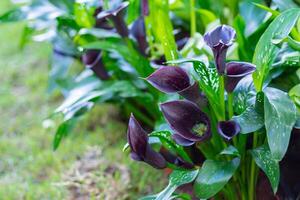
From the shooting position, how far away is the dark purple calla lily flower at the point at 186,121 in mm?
1097

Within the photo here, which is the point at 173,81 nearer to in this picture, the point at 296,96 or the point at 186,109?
the point at 186,109

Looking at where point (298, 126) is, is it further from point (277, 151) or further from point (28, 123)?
point (28, 123)

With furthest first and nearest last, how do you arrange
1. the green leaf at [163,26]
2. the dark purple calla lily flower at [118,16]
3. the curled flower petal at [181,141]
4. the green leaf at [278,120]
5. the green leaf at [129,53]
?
the green leaf at [129,53] < the dark purple calla lily flower at [118,16] < the green leaf at [163,26] < the curled flower petal at [181,141] < the green leaf at [278,120]

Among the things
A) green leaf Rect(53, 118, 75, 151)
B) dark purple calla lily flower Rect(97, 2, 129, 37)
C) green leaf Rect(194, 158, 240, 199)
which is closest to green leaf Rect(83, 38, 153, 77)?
dark purple calla lily flower Rect(97, 2, 129, 37)

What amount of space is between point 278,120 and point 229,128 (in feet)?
0.38

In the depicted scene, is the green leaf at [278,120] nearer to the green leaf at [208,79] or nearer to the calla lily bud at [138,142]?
the green leaf at [208,79]

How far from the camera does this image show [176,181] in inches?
44.6

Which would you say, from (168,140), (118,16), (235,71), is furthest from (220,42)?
(118,16)

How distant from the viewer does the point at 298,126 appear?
1.09 metres

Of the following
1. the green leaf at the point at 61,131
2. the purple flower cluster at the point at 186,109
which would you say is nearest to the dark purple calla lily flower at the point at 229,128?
the purple flower cluster at the point at 186,109

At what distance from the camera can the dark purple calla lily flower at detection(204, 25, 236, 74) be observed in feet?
3.38

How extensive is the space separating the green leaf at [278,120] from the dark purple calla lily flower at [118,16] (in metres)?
0.52

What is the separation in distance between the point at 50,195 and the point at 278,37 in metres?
0.87

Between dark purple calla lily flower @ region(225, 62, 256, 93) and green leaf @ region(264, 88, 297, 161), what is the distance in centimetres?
7
